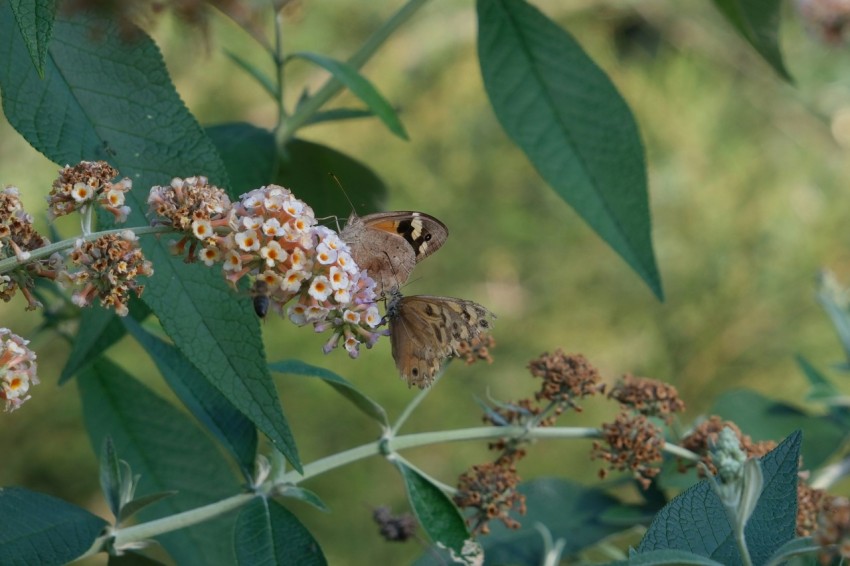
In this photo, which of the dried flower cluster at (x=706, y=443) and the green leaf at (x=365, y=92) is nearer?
the dried flower cluster at (x=706, y=443)

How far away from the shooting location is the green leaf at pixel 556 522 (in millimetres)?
857

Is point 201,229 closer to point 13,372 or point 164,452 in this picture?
point 13,372

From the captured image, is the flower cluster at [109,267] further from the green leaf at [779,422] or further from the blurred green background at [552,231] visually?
the blurred green background at [552,231]

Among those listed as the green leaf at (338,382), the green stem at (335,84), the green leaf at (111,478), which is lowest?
the green leaf at (111,478)

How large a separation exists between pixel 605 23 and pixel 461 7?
392mm

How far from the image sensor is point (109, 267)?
19.3 inches

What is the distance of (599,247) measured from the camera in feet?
7.31

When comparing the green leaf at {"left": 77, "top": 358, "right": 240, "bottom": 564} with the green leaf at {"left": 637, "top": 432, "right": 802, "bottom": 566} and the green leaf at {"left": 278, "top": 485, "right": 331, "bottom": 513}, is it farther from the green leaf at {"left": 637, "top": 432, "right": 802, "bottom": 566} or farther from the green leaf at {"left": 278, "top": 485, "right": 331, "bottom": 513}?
the green leaf at {"left": 637, "top": 432, "right": 802, "bottom": 566}

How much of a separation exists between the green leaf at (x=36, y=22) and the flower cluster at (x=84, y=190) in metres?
0.05

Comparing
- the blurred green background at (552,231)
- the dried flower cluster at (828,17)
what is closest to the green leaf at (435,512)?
the blurred green background at (552,231)

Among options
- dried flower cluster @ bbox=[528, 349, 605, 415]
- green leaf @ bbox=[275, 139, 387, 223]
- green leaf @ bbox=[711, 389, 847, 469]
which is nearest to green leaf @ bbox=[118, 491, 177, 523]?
dried flower cluster @ bbox=[528, 349, 605, 415]

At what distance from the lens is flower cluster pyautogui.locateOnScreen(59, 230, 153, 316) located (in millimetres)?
490

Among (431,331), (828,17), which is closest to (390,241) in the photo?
(431,331)

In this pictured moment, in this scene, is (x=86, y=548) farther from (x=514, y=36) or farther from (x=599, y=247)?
(x=599, y=247)
